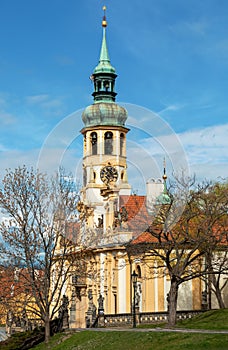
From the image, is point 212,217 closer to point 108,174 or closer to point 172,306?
point 172,306

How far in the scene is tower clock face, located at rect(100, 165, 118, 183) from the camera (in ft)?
253

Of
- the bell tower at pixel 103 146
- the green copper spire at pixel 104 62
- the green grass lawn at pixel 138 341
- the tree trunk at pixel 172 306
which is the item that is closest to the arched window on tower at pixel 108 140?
the bell tower at pixel 103 146

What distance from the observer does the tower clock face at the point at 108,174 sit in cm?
7725

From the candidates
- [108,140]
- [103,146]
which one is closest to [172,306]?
[108,140]

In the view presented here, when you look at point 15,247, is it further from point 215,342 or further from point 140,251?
point 215,342

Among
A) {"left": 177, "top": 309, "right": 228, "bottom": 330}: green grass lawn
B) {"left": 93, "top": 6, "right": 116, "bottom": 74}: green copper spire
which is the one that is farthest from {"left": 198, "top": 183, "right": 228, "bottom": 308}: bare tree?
{"left": 93, "top": 6, "right": 116, "bottom": 74}: green copper spire

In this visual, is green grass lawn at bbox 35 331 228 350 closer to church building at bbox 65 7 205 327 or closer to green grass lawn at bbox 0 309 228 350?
green grass lawn at bbox 0 309 228 350

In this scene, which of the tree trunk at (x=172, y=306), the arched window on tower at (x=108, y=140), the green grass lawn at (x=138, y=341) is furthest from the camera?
the arched window on tower at (x=108, y=140)

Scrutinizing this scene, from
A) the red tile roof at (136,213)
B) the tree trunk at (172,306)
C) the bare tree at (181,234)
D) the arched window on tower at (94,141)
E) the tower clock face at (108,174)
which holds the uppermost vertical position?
the arched window on tower at (94,141)

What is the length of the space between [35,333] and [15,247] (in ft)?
20.6

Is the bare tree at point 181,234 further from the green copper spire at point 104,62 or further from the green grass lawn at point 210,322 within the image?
the green copper spire at point 104,62

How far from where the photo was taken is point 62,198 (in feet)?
143

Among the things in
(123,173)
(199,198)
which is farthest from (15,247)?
(123,173)

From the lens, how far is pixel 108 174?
7788cm
